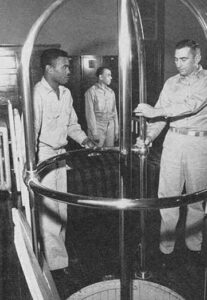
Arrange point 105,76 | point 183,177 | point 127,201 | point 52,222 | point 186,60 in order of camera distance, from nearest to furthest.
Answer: point 127,201
point 52,222
point 186,60
point 183,177
point 105,76

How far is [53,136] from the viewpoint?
7.29ft

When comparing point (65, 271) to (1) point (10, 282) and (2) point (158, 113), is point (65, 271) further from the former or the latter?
(2) point (158, 113)

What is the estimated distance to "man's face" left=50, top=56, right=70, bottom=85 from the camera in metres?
2.25

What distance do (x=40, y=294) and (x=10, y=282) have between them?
51.9 inches

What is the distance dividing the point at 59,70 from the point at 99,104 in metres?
3.08

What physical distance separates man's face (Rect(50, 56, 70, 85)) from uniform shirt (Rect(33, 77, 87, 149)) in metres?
0.08

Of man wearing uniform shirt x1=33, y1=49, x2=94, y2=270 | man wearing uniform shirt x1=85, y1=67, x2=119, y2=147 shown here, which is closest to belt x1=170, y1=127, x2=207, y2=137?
man wearing uniform shirt x1=33, y1=49, x2=94, y2=270

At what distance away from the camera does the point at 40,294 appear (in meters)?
0.93

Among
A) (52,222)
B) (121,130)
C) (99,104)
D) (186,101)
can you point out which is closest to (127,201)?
(121,130)

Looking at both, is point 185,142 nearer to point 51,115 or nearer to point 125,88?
point 51,115

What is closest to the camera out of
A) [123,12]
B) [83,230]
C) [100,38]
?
[123,12]

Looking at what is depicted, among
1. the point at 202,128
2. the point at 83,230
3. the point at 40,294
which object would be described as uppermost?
the point at 202,128

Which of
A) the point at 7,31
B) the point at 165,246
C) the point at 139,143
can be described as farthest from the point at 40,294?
Result: the point at 7,31

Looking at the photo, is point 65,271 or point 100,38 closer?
point 65,271
